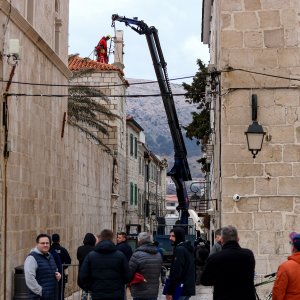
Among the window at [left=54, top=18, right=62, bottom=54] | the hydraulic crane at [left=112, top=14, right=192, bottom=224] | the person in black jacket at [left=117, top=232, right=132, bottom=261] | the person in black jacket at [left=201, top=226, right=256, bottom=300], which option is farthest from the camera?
the hydraulic crane at [left=112, top=14, right=192, bottom=224]

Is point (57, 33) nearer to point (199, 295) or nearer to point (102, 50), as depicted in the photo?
point (199, 295)

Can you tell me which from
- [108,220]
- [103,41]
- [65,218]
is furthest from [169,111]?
[103,41]

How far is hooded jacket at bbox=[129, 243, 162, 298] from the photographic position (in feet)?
30.3

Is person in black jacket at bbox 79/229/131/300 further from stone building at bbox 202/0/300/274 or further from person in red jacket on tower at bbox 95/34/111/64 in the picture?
person in red jacket on tower at bbox 95/34/111/64

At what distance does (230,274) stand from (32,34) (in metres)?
9.58

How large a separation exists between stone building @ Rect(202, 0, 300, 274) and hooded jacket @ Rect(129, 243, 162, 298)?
3072 millimetres

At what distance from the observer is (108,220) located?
3073 centimetres

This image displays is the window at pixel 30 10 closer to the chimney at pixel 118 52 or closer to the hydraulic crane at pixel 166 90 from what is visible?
the hydraulic crane at pixel 166 90

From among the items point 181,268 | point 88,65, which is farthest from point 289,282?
point 88,65

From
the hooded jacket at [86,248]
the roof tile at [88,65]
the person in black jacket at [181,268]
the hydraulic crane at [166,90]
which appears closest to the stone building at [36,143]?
the hooded jacket at [86,248]

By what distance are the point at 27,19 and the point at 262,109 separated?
621 centimetres

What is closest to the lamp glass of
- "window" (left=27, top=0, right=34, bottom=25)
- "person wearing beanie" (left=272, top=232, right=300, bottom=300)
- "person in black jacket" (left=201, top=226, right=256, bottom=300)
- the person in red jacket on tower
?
"person in black jacket" (left=201, top=226, right=256, bottom=300)

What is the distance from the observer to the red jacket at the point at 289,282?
715cm

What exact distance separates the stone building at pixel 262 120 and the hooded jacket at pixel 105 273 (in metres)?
4.07
